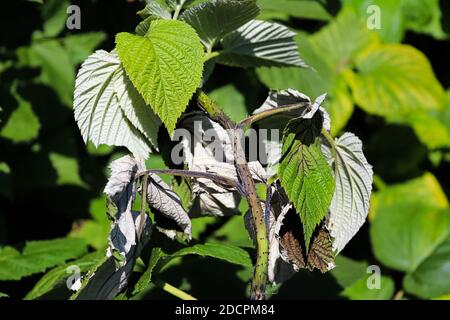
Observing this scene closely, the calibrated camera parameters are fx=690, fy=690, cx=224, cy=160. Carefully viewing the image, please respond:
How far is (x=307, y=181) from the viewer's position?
908mm

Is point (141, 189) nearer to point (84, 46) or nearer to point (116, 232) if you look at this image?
point (116, 232)

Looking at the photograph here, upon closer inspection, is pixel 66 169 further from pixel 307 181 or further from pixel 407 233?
pixel 307 181

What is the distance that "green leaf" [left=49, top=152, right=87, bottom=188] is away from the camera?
180cm

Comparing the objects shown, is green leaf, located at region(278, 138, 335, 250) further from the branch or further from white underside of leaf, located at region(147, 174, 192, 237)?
white underside of leaf, located at region(147, 174, 192, 237)

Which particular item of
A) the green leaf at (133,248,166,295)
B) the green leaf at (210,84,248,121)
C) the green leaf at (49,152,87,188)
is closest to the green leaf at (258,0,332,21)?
the green leaf at (210,84,248,121)

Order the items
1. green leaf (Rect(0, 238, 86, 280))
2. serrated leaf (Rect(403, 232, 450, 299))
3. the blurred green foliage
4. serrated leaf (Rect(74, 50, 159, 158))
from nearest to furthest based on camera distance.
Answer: serrated leaf (Rect(74, 50, 159, 158)) → green leaf (Rect(0, 238, 86, 280)) → the blurred green foliage → serrated leaf (Rect(403, 232, 450, 299))

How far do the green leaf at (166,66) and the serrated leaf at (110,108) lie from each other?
0.06 metres

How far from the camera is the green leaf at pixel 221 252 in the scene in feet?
3.41

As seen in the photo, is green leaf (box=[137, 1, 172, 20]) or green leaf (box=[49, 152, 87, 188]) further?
green leaf (box=[49, 152, 87, 188])

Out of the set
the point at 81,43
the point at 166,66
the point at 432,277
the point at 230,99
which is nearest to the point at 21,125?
the point at 81,43

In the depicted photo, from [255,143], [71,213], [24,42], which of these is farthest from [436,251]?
[24,42]

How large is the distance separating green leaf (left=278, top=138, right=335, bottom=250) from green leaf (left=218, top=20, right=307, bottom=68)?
0.76 ft

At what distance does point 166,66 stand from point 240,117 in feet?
2.43

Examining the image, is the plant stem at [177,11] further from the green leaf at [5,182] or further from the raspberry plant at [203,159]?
the green leaf at [5,182]
